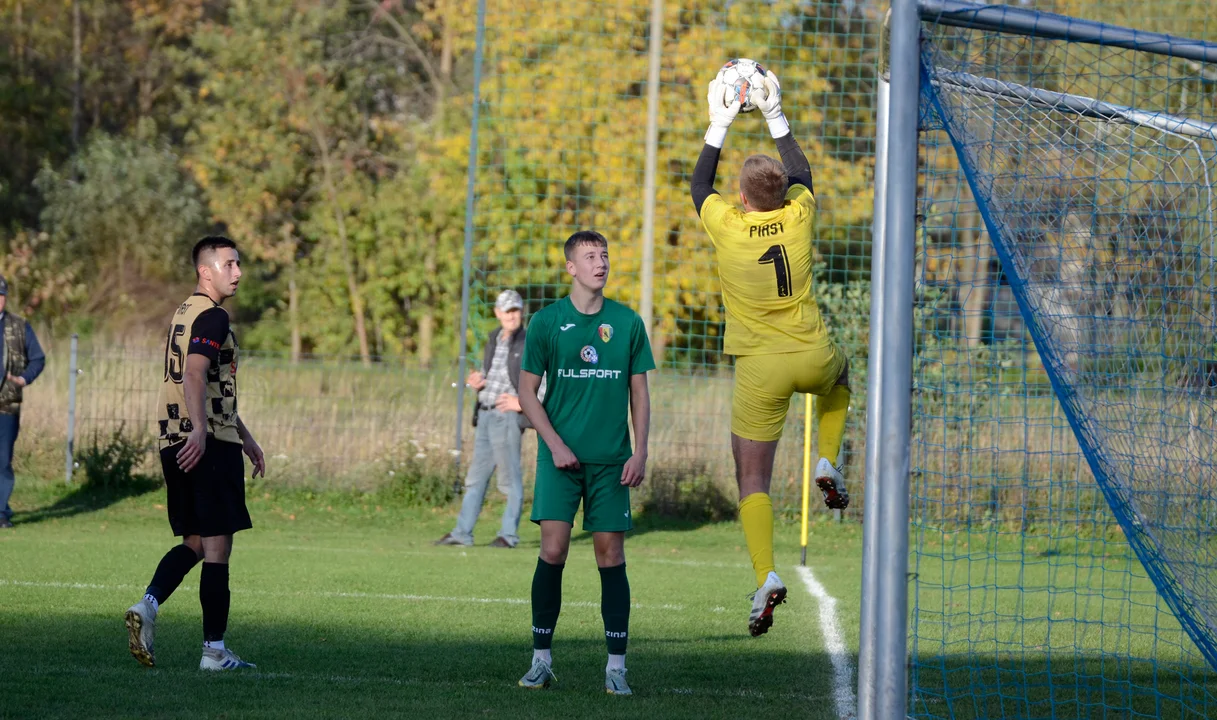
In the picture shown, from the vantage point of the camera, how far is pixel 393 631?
7523 mm

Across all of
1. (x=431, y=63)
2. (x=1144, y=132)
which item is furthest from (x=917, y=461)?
(x=431, y=63)

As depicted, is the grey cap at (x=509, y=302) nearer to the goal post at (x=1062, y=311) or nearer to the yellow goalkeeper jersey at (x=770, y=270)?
the goal post at (x=1062, y=311)

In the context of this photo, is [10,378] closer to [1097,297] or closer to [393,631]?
[393,631]

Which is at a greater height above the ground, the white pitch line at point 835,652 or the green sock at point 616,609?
the green sock at point 616,609

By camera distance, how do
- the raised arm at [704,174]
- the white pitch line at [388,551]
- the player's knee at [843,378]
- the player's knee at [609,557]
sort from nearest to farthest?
the raised arm at [704,174]
the player's knee at [609,557]
the player's knee at [843,378]
the white pitch line at [388,551]

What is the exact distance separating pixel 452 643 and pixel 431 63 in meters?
31.5

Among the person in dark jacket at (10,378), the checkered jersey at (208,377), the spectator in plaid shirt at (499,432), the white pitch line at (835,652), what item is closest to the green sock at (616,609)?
the white pitch line at (835,652)

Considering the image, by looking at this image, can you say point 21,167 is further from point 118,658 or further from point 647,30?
point 118,658

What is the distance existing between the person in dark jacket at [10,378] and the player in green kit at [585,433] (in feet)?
26.3

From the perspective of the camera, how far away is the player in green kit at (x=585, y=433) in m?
6.09

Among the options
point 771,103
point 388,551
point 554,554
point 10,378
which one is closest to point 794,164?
point 771,103

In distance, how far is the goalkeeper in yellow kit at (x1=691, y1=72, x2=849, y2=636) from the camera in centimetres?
600

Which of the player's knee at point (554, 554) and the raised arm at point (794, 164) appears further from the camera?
the raised arm at point (794, 164)

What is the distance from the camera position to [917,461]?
7680 millimetres
